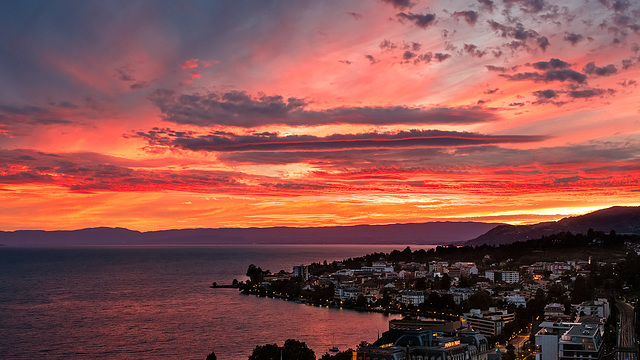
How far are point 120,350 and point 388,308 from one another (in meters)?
26.0

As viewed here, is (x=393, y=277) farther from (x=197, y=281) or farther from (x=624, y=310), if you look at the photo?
(x=624, y=310)

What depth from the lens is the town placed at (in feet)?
91.8

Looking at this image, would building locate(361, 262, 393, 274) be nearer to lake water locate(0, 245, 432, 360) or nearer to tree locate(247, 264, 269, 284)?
tree locate(247, 264, 269, 284)

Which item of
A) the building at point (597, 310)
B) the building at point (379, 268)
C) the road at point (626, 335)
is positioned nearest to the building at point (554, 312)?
the building at point (597, 310)

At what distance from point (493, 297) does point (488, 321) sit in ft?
42.1

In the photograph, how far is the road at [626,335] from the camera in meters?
27.8

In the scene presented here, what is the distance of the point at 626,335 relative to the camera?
3259cm

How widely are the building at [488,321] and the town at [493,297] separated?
8cm

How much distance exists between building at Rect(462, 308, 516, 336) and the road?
6.80m

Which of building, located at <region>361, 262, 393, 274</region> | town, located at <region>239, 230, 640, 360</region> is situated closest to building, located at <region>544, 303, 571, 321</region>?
town, located at <region>239, 230, 640, 360</region>

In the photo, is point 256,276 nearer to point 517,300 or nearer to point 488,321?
point 517,300

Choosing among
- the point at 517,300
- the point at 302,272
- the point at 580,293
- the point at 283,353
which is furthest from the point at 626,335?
the point at 302,272

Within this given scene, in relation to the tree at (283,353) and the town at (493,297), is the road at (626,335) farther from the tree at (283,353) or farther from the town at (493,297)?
the tree at (283,353)

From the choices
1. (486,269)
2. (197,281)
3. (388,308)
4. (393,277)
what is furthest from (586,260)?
(197,281)
